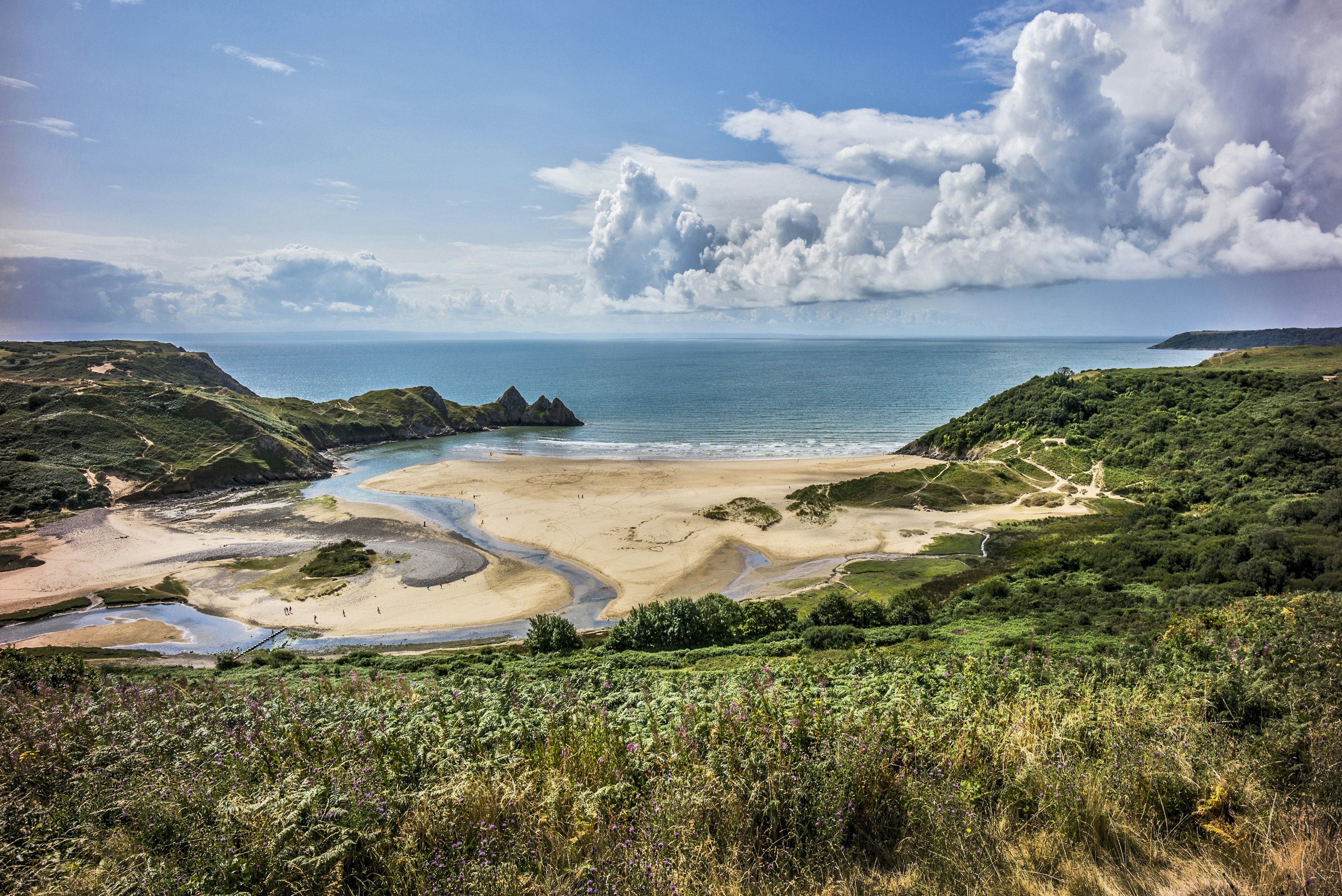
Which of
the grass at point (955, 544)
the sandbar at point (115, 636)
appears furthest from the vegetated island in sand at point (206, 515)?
the grass at point (955, 544)

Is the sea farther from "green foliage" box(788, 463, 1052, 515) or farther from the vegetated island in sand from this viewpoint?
"green foliage" box(788, 463, 1052, 515)

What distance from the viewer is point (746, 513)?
4788 cm

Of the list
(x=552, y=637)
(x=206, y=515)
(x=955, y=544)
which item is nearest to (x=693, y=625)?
(x=552, y=637)

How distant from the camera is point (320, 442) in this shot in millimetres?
82875

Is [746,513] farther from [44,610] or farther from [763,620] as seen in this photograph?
[44,610]

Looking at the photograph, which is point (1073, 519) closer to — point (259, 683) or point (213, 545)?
point (259, 683)

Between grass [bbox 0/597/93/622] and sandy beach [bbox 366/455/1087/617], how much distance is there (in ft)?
82.5

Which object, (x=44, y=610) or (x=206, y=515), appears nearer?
(x=44, y=610)

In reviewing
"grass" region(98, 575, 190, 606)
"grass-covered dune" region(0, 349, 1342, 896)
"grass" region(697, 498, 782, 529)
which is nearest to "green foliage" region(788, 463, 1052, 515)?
"grass" region(697, 498, 782, 529)

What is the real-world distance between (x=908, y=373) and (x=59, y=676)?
194m

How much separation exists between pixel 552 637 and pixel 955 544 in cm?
2846

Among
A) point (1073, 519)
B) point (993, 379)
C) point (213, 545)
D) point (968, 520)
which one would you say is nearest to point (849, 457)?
point (968, 520)

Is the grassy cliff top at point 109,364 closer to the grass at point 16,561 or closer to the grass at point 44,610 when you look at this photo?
the grass at point 16,561

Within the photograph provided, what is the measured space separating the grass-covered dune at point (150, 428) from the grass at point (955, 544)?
223 ft
